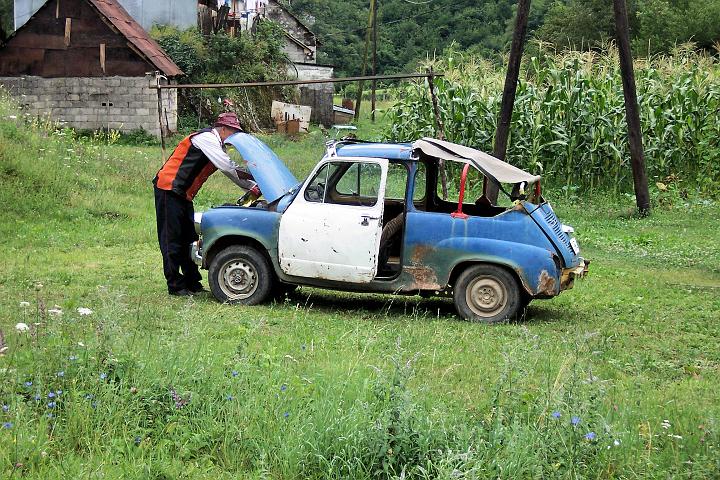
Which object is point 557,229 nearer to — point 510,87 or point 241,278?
point 241,278

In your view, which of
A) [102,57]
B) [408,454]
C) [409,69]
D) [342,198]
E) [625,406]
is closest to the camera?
[408,454]

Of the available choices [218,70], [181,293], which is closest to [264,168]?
[181,293]

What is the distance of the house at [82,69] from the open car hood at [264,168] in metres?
21.9

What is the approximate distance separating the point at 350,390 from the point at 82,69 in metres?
29.0

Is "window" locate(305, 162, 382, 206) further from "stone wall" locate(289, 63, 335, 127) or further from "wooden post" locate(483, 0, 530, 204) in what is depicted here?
"stone wall" locate(289, 63, 335, 127)

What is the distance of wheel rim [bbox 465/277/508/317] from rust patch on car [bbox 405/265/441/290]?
0.37 meters

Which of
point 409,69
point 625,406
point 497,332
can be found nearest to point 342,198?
point 497,332

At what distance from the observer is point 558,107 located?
22.8 metres

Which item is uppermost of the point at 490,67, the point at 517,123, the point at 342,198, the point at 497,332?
the point at 490,67

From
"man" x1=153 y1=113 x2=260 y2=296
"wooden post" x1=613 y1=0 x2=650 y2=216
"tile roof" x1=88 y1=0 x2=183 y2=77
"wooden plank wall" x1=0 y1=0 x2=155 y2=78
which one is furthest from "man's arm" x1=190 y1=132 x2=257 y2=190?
"wooden plank wall" x1=0 y1=0 x2=155 y2=78

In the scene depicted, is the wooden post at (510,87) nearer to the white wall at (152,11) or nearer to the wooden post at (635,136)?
the wooden post at (635,136)

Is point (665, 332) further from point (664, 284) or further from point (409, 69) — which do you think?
point (409, 69)

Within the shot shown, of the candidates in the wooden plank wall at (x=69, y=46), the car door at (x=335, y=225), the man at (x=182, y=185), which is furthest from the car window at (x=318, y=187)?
the wooden plank wall at (x=69, y=46)

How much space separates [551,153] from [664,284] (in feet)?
33.8
